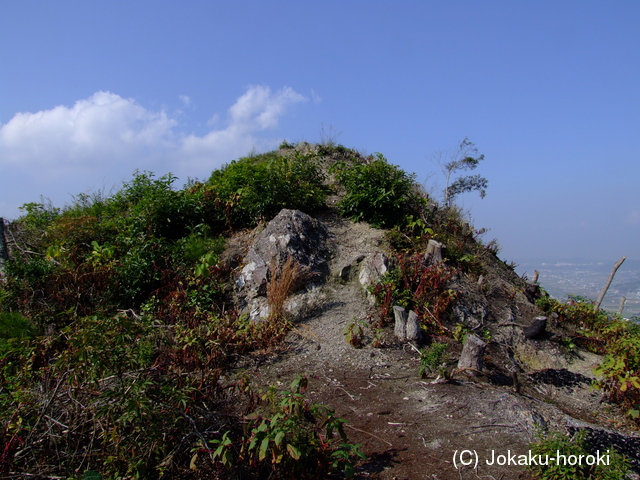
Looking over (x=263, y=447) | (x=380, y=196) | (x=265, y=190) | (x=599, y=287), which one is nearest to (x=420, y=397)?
(x=263, y=447)

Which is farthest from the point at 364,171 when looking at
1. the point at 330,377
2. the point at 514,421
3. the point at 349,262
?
A: the point at 514,421

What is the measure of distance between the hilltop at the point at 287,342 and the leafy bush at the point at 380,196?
0.05 m

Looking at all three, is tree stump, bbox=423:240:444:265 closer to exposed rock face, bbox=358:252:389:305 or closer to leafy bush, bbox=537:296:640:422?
exposed rock face, bbox=358:252:389:305

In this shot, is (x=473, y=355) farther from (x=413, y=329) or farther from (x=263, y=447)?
(x=263, y=447)

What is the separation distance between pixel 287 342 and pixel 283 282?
97 cm

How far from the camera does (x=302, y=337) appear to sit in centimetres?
607

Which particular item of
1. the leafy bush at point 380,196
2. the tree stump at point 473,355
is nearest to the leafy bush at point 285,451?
the tree stump at point 473,355

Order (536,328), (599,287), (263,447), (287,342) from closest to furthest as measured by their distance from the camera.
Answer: (263,447) < (287,342) < (536,328) < (599,287)

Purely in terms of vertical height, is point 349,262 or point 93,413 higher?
point 349,262

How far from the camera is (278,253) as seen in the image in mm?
7168

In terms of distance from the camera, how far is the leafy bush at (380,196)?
28.3 feet

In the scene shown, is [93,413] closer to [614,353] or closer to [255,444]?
[255,444]

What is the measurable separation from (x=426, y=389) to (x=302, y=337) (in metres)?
1.99

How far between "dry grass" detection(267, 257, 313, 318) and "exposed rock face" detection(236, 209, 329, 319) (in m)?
0.12
